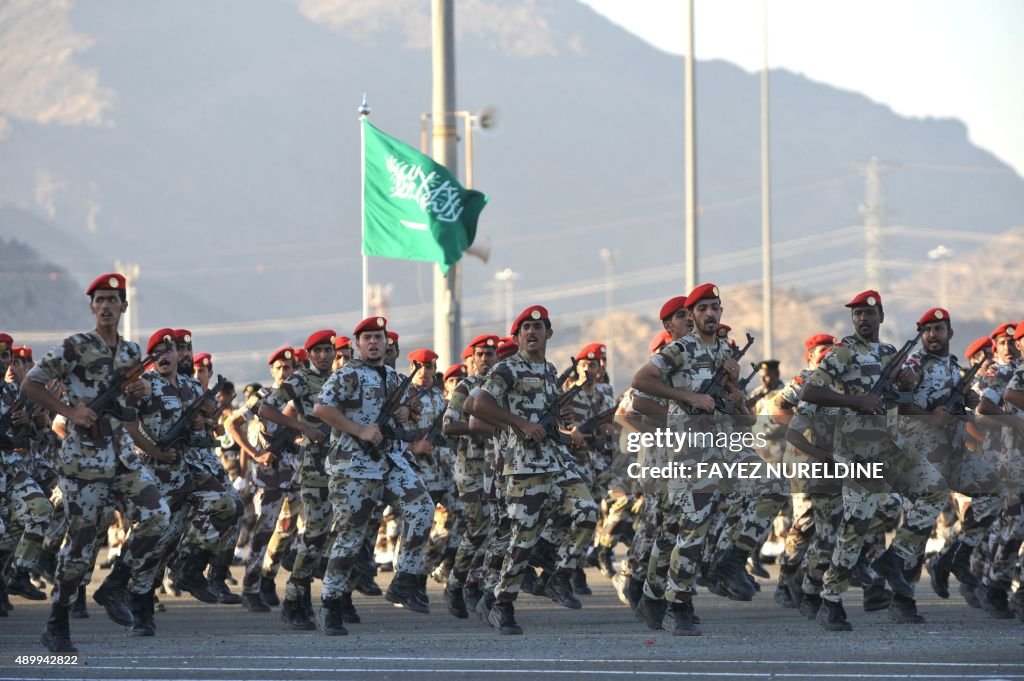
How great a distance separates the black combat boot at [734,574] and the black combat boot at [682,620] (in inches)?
93.4

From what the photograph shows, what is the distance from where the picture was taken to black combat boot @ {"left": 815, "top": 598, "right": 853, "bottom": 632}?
10.8 metres

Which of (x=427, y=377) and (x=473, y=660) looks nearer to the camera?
(x=473, y=660)

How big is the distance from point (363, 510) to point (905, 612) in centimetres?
369

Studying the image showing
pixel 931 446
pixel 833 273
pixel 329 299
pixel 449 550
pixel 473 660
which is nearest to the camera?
pixel 473 660

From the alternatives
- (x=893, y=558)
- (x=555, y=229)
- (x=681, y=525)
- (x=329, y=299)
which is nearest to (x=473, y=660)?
(x=681, y=525)

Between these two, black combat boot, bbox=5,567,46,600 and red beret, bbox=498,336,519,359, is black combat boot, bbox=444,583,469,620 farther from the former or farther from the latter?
black combat boot, bbox=5,567,46,600

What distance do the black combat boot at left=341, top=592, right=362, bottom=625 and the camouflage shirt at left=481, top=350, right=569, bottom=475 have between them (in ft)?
5.66

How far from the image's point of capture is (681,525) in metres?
10.7

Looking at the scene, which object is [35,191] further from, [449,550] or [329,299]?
[449,550]

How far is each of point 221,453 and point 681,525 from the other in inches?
291

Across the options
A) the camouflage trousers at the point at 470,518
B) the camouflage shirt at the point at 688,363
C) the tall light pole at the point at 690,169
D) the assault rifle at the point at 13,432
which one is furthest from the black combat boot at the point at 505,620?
the tall light pole at the point at 690,169

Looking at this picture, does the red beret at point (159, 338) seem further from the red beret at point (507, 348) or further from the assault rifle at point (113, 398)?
the red beret at point (507, 348)

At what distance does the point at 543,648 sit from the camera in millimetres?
10086

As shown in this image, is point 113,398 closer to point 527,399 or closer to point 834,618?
point 527,399
